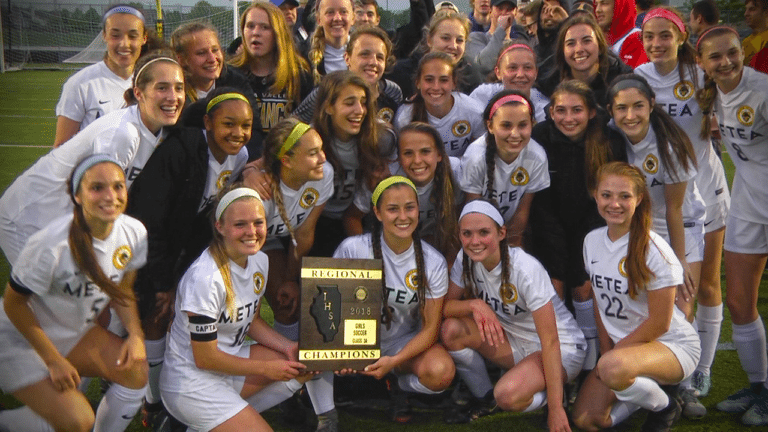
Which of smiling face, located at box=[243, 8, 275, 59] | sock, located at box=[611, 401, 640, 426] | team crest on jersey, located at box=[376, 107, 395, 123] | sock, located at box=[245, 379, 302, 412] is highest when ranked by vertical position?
smiling face, located at box=[243, 8, 275, 59]

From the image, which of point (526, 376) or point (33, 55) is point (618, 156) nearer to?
point (526, 376)

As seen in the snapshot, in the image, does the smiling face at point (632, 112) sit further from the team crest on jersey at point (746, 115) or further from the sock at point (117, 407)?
the sock at point (117, 407)

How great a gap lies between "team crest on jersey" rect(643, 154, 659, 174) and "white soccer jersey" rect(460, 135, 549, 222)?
1.59 ft

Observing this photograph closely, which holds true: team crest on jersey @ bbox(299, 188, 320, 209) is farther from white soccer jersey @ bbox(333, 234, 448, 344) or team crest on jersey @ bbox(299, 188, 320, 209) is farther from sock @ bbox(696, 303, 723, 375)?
sock @ bbox(696, 303, 723, 375)

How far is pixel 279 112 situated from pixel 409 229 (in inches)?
50.2

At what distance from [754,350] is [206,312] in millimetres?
2554

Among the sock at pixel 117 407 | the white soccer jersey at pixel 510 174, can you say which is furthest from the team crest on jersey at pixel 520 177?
the sock at pixel 117 407

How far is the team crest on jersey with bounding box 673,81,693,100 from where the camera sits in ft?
11.5

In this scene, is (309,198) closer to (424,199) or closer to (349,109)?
(349,109)

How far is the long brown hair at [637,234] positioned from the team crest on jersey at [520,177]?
47 cm

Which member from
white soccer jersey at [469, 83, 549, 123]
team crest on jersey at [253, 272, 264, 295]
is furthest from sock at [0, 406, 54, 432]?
white soccer jersey at [469, 83, 549, 123]

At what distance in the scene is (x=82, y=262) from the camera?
2545 mm

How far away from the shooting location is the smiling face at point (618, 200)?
289 cm

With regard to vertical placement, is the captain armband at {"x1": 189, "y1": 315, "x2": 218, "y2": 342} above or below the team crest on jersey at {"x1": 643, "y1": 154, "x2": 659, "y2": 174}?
below
